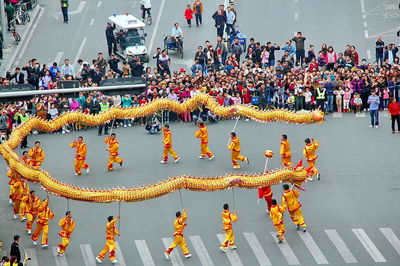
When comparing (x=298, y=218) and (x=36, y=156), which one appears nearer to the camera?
(x=298, y=218)

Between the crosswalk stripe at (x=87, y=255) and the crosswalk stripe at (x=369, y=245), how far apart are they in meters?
9.93

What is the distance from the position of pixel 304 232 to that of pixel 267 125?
12.8m

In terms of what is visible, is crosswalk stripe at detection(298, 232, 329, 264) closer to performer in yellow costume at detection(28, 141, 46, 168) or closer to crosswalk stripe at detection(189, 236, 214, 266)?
crosswalk stripe at detection(189, 236, 214, 266)

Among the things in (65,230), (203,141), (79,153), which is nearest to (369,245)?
(203,141)

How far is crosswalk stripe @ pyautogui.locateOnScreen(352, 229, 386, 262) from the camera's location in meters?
45.8

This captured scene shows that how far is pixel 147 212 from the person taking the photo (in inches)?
1971

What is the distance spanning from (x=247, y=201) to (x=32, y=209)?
883 cm

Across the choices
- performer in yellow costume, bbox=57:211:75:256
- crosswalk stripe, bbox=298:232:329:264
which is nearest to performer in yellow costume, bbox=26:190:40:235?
performer in yellow costume, bbox=57:211:75:256

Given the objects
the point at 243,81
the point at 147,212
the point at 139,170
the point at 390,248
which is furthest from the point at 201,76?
the point at 390,248

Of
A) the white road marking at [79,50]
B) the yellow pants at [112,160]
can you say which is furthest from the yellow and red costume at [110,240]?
the white road marking at [79,50]

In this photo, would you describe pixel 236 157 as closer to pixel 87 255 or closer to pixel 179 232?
pixel 179 232

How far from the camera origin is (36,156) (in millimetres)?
52531

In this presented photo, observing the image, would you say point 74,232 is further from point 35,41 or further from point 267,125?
point 35,41

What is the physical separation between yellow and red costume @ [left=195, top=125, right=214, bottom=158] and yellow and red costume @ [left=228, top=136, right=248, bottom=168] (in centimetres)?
141
